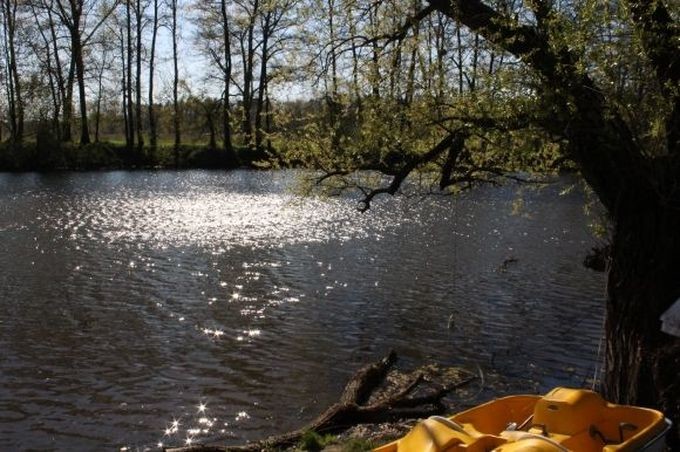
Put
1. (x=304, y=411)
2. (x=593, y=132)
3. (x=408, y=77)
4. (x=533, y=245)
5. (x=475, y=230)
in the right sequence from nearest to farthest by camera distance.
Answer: (x=593, y=132) < (x=408, y=77) < (x=304, y=411) < (x=533, y=245) < (x=475, y=230)

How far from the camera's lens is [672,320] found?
716cm

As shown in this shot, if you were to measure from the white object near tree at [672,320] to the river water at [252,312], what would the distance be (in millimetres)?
3172

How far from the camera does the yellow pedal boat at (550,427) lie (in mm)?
5910

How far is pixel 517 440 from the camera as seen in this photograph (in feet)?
18.8

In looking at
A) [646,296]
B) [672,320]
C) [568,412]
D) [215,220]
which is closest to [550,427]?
[568,412]

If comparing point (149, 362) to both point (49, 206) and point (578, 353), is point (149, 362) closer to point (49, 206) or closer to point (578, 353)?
point (578, 353)

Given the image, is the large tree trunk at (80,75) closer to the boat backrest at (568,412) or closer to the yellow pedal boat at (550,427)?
the yellow pedal boat at (550,427)

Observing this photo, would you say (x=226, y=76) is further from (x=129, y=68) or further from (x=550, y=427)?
(x=550, y=427)

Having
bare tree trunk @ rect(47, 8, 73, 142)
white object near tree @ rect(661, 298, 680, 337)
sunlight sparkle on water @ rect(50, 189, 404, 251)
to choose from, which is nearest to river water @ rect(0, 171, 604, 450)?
sunlight sparkle on water @ rect(50, 189, 404, 251)

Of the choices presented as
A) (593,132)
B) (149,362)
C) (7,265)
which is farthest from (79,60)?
(593,132)

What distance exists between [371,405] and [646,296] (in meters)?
4.29

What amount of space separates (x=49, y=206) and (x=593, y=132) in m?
31.4

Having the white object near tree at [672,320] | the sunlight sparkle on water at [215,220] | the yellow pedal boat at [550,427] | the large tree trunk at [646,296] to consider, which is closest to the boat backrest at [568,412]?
the yellow pedal boat at [550,427]

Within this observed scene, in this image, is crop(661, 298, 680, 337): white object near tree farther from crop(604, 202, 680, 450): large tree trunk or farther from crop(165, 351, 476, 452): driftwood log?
crop(165, 351, 476, 452): driftwood log
